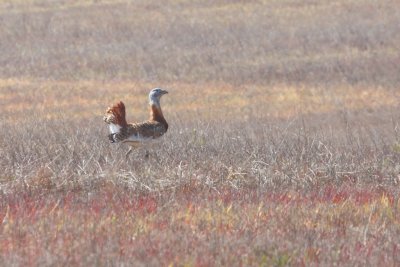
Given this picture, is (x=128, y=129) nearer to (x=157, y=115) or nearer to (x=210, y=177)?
(x=157, y=115)

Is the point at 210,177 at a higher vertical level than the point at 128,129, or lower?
lower

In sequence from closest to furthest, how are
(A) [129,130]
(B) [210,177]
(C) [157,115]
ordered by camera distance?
(B) [210,177], (A) [129,130], (C) [157,115]

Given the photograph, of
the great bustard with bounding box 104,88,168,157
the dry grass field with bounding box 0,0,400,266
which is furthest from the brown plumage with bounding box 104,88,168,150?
the dry grass field with bounding box 0,0,400,266

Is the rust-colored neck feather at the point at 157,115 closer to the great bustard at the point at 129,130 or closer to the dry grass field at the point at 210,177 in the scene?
the great bustard at the point at 129,130

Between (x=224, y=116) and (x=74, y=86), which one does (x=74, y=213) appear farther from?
(x=74, y=86)

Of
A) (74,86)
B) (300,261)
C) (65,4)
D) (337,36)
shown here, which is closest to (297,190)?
(300,261)

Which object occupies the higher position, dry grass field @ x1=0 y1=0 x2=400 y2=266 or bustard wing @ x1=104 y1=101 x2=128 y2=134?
bustard wing @ x1=104 y1=101 x2=128 y2=134

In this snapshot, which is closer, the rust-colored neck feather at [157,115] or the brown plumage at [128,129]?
the brown plumage at [128,129]

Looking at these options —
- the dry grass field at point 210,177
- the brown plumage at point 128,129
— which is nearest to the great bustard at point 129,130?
the brown plumage at point 128,129

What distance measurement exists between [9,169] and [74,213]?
1999 mm

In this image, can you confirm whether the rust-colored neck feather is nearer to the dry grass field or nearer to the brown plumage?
the brown plumage

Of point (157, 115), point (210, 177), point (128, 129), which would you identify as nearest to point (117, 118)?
point (128, 129)

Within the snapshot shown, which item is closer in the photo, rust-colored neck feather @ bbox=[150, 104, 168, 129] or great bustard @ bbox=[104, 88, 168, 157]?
great bustard @ bbox=[104, 88, 168, 157]

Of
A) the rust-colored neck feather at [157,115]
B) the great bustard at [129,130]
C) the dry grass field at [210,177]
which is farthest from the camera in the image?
the rust-colored neck feather at [157,115]
